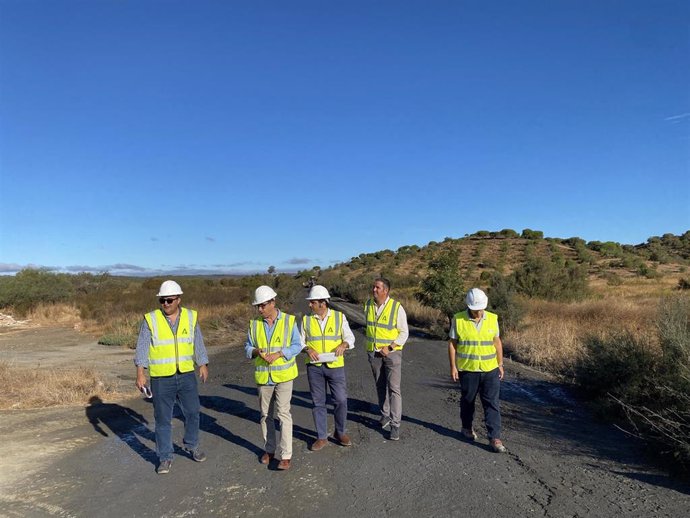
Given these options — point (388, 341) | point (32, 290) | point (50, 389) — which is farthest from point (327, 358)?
point (32, 290)

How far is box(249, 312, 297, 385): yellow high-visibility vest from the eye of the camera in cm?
549

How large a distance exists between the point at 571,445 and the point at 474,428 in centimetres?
124

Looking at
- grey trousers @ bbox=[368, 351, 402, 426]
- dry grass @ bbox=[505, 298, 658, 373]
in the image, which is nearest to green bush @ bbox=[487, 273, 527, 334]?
dry grass @ bbox=[505, 298, 658, 373]

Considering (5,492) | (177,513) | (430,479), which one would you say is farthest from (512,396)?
(5,492)

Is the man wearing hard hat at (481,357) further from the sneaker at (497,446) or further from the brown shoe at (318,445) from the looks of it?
the brown shoe at (318,445)

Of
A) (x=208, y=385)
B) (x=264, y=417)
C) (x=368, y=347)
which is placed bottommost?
(x=208, y=385)

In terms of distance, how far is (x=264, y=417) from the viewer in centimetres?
566

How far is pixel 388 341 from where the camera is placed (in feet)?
20.8

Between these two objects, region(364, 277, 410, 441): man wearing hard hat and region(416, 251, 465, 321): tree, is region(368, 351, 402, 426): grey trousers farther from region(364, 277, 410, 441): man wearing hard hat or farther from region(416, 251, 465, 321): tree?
region(416, 251, 465, 321): tree

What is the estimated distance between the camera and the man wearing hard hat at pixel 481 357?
5.83 metres

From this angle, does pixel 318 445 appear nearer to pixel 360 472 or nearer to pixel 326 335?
pixel 360 472

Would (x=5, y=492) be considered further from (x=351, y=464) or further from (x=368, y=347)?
(x=368, y=347)

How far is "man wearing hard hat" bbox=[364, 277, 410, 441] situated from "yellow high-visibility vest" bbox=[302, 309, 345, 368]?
0.65 meters

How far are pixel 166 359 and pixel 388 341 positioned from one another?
270 centimetres
